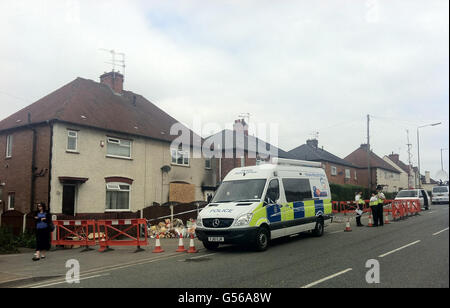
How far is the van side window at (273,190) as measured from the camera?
40.4ft

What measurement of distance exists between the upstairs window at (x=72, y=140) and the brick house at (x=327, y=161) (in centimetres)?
3103

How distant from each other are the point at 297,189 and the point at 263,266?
5.18 m

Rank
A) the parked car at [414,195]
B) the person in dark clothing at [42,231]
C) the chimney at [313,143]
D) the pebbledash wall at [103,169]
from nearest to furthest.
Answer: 1. the person in dark clothing at [42,231]
2. the pebbledash wall at [103,169]
3. the parked car at [414,195]
4. the chimney at [313,143]

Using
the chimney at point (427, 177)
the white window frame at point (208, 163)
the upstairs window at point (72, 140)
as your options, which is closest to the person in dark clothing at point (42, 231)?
the upstairs window at point (72, 140)

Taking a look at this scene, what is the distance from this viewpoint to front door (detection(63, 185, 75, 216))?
19.8 meters

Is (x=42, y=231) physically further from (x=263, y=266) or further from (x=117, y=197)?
(x=117, y=197)

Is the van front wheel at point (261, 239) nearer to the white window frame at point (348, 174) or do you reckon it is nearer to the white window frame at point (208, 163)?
the white window frame at point (208, 163)

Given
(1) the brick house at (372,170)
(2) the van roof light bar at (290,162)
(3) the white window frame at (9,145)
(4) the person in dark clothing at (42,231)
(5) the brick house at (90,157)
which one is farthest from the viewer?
(1) the brick house at (372,170)

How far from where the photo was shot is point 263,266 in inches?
358

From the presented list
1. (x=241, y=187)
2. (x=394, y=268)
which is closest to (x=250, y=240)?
(x=241, y=187)

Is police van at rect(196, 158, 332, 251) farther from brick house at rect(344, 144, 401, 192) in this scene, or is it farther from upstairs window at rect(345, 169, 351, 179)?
brick house at rect(344, 144, 401, 192)

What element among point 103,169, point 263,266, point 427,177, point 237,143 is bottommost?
point 263,266

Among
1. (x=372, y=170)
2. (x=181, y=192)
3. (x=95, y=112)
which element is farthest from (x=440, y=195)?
(x=95, y=112)
